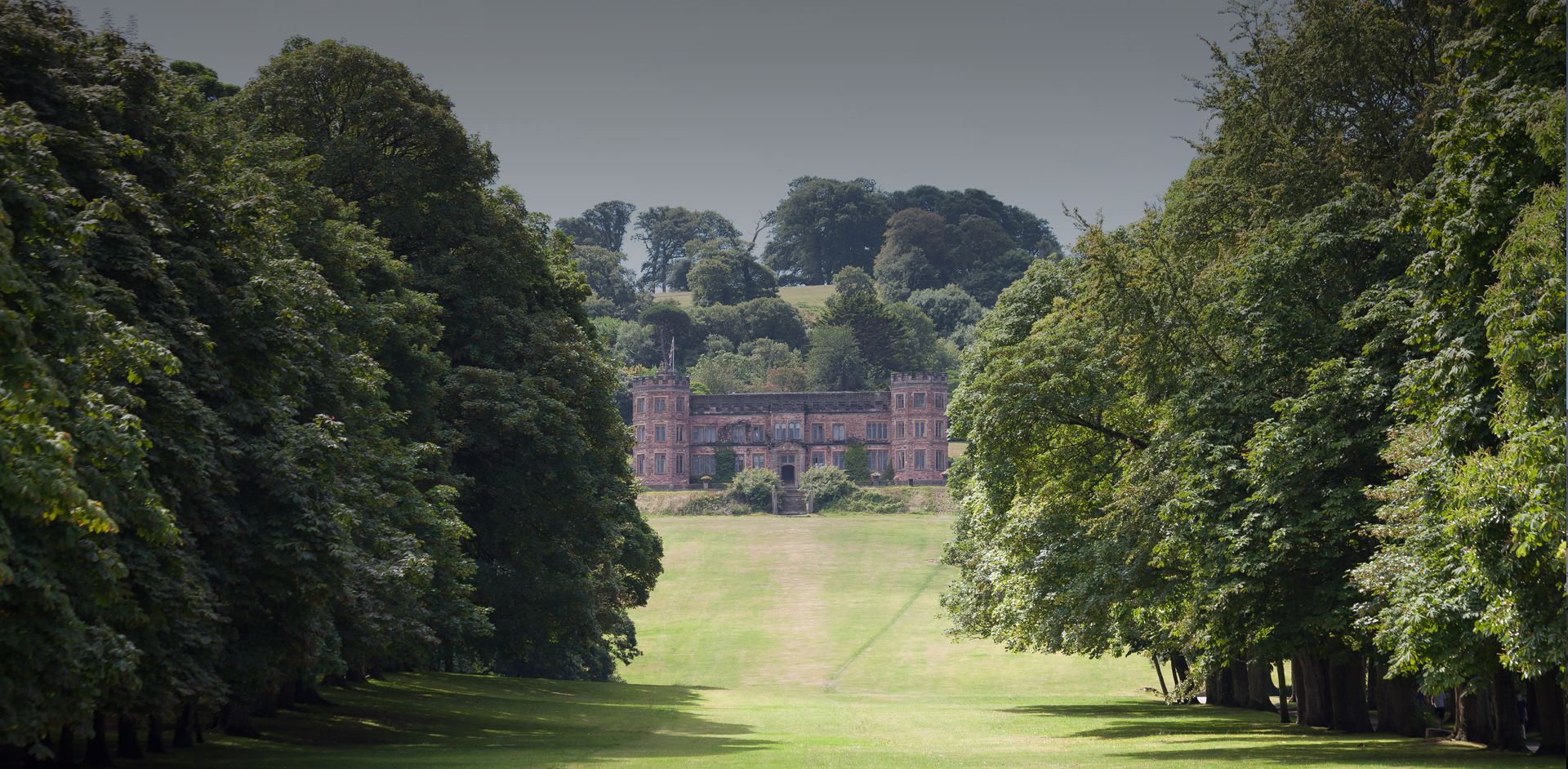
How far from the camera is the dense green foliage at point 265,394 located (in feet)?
51.7

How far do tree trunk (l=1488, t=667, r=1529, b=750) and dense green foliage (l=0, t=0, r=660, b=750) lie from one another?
18.0 meters

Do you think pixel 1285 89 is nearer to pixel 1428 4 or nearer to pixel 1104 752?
pixel 1428 4

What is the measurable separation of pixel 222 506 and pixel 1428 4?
21.8m

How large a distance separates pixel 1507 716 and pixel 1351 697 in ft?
18.4

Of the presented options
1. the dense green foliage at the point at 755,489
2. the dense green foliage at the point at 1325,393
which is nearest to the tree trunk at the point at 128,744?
the dense green foliage at the point at 1325,393

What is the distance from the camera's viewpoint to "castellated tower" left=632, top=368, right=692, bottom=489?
133m

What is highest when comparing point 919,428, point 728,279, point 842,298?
point 728,279

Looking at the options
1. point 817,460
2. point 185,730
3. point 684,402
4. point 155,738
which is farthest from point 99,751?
point 817,460

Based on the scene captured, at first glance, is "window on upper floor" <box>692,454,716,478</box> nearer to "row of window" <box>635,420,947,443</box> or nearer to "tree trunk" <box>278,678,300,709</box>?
"row of window" <box>635,420,947,443</box>

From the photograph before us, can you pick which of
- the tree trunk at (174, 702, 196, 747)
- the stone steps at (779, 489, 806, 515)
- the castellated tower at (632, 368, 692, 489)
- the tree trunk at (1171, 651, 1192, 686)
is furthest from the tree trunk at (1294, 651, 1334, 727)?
the castellated tower at (632, 368, 692, 489)

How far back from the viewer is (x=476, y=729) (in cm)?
3131

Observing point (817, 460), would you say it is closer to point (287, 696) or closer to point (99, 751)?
point (287, 696)

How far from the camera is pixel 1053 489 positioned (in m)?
34.5

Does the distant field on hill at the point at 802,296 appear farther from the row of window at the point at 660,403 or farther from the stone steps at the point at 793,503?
the stone steps at the point at 793,503
